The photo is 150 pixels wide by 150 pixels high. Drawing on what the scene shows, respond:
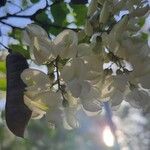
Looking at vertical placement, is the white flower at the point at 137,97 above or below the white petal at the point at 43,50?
below

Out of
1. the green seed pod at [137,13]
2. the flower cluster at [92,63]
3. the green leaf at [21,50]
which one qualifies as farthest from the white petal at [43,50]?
the green leaf at [21,50]

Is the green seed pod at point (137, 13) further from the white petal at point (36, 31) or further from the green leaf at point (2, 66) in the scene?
the green leaf at point (2, 66)

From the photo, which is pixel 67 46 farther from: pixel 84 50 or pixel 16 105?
pixel 16 105

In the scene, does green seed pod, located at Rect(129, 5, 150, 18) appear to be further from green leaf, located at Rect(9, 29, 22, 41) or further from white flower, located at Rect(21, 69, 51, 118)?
green leaf, located at Rect(9, 29, 22, 41)

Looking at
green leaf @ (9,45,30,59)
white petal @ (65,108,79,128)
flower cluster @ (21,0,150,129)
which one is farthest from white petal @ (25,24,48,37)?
green leaf @ (9,45,30,59)

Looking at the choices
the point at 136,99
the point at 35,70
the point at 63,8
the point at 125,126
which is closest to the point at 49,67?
the point at 35,70

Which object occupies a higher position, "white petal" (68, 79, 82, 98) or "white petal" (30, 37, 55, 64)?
"white petal" (30, 37, 55, 64)
